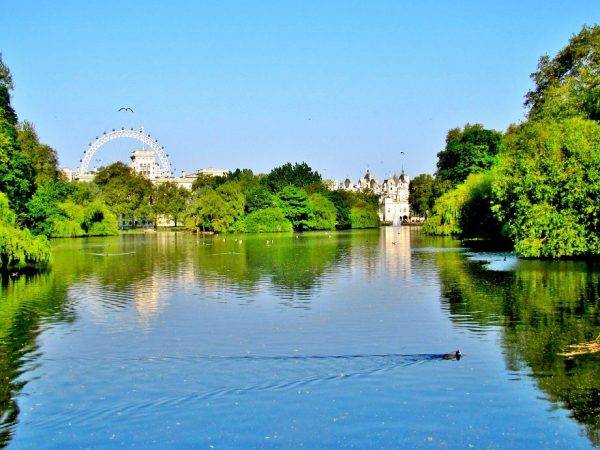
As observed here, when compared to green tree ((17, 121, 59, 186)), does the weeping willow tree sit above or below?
below

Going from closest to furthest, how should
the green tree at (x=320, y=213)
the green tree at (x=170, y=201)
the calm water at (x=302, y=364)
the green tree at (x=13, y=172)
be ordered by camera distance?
the calm water at (x=302, y=364) → the green tree at (x=13, y=172) → the green tree at (x=320, y=213) → the green tree at (x=170, y=201)

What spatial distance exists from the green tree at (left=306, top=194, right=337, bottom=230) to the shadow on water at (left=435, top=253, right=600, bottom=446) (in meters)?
71.2

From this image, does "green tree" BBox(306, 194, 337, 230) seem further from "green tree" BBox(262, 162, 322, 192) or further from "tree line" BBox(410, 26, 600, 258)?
"tree line" BBox(410, 26, 600, 258)

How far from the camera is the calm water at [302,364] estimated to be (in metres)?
13.0

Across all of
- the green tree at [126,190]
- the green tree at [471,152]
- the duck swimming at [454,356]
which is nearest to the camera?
the duck swimming at [454,356]

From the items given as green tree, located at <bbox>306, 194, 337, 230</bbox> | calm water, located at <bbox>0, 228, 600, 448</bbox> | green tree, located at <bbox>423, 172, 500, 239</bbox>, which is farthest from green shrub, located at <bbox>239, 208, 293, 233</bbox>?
calm water, located at <bbox>0, 228, 600, 448</bbox>

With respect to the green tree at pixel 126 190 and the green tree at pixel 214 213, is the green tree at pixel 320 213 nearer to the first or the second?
the green tree at pixel 214 213

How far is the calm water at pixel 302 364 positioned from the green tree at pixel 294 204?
76765 mm

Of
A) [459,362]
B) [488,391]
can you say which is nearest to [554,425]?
[488,391]

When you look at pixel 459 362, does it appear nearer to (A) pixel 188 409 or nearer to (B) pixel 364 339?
(B) pixel 364 339

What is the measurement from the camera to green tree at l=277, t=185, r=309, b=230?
4363 inches

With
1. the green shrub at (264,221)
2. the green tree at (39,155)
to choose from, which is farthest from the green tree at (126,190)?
the green tree at (39,155)

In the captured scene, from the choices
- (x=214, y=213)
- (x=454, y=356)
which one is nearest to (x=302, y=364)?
(x=454, y=356)

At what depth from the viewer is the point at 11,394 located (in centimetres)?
1545
